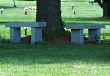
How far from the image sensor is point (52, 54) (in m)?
12.0

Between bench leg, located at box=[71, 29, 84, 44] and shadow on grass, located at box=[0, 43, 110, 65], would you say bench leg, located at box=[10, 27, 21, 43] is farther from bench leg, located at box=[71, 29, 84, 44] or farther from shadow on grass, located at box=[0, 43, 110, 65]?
bench leg, located at box=[71, 29, 84, 44]

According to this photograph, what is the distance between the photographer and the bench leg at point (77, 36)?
15383mm

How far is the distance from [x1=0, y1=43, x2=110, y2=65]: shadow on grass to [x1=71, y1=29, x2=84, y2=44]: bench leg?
0.99 metres

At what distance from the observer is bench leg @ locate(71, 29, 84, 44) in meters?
15.4

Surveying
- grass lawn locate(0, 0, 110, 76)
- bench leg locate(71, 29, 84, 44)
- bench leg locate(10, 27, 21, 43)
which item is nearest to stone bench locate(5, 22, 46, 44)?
bench leg locate(10, 27, 21, 43)

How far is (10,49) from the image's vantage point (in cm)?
1340

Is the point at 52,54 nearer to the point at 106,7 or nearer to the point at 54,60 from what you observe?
the point at 54,60

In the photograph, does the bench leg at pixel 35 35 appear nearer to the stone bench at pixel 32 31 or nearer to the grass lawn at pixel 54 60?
the stone bench at pixel 32 31

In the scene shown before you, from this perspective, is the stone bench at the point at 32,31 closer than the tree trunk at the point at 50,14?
Yes

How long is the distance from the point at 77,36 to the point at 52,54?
3561 millimetres

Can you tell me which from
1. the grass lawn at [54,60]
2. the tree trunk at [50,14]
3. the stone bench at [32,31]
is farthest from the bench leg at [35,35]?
the tree trunk at [50,14]

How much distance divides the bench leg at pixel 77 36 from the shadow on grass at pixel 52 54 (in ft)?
3.24

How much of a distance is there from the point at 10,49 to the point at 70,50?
1.78 meters

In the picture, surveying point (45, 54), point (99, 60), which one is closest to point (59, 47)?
point (45, 54)
